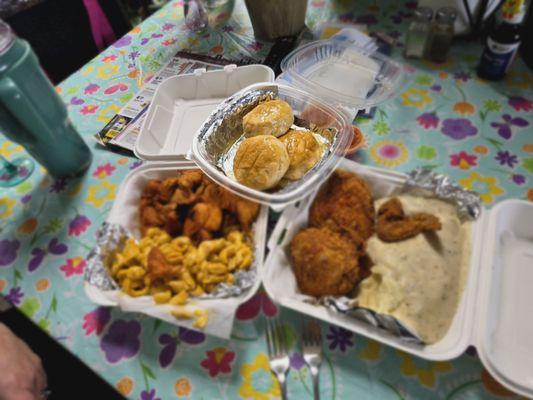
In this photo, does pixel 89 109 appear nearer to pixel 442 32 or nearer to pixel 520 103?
pixel 442 32

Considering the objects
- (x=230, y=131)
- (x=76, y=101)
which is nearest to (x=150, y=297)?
(x=230, y=131)

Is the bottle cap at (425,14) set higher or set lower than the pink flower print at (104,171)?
higher

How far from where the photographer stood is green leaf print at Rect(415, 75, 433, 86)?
1041mm

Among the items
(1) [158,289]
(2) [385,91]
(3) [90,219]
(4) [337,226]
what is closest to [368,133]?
(2) [385,91]

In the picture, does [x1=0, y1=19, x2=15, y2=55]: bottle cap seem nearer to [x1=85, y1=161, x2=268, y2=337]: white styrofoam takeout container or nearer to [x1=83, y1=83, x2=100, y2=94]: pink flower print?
[x1=85, y1=161, x2=268, y2=337]: white styrofoam takeout container

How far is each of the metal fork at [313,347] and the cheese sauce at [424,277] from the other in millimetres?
104

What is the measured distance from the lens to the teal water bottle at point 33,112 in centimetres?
69

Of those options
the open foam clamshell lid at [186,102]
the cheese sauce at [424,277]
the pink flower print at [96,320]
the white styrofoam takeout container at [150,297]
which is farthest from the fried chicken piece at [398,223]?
the pink flower print at [96,320]

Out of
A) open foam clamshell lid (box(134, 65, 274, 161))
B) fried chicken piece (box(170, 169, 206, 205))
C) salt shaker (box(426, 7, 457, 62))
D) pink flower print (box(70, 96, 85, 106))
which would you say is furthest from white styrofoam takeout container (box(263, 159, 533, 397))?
pink flower print (box(70, 96, 85, 106))

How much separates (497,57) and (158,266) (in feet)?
3.48

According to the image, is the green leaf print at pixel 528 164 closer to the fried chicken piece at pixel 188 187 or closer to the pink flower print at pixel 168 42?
the fried chicken piece at pixel 188 187

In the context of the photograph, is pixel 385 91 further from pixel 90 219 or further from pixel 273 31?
pixel 90 219

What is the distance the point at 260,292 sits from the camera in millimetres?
713

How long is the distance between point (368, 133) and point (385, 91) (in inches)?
4.7
